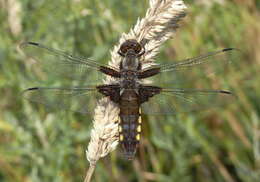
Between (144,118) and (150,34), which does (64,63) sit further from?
(144,118)

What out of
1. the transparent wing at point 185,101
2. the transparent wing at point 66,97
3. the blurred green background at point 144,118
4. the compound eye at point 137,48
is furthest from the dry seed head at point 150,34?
the blurred green background at point 144,118

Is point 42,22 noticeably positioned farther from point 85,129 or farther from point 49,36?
point 85,129

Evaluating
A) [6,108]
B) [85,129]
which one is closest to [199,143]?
[85,129]

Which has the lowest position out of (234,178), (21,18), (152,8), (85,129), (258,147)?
(234,178)

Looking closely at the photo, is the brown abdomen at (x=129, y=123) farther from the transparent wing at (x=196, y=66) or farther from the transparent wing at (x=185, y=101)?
the transparent wing at (x=196, y=66)

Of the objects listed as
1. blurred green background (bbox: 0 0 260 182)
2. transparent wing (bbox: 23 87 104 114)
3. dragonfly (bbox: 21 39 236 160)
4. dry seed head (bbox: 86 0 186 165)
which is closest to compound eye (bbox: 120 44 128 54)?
dragonfly (bbox: 21 39 236 160)

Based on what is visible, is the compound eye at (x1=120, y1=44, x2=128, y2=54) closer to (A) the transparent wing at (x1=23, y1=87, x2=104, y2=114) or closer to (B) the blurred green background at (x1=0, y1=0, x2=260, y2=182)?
(A) the transparent wing at (x1=23, y1=87, x2=104, y2=114)

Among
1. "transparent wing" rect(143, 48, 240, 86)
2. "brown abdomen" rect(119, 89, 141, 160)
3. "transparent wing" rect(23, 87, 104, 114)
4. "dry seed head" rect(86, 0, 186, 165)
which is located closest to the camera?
"dry seed head" rect(86, 0, 186, 165)
